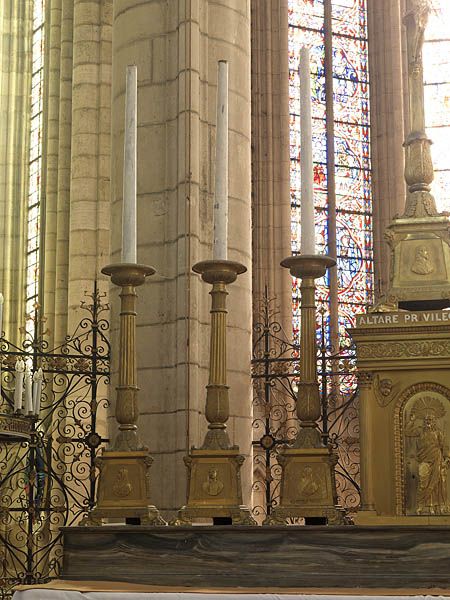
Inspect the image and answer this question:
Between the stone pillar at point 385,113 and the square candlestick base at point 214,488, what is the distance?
561 inches

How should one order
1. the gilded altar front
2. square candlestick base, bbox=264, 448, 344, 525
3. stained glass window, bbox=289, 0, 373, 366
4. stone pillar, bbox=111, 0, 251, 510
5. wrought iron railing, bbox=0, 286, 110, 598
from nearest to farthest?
square candlestick base, bbox=264, 448, 344, 525 < the gilded altar front < stone pillar, bbox=111, 0, 251, 510 < wrought iron railing, bbox=0, 286, 110, 598 < stained glass window, bbox=289, 0, 373, 366

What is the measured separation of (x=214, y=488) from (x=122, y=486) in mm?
401

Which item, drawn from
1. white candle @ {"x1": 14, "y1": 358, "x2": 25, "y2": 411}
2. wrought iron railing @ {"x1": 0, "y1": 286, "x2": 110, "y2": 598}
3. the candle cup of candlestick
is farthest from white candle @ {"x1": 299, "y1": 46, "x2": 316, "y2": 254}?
white candle @ {"x1": 14, "y1": 358, "x2": 25, "y2": 411}

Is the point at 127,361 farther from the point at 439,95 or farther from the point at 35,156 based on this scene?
the point at 439,95

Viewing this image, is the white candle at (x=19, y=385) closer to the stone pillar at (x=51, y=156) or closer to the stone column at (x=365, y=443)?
the stone column at (x=365, y=443)

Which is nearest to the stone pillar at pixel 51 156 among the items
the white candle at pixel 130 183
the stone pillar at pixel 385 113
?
the stone pillar at pixel 385 113

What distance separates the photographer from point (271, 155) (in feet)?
59.6

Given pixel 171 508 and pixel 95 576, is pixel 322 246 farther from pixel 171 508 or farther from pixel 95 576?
pixel 95 576

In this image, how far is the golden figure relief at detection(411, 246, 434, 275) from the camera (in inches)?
209

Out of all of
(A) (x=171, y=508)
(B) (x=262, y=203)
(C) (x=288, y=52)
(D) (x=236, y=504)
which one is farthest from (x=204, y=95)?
(C) (x=288, y=52)

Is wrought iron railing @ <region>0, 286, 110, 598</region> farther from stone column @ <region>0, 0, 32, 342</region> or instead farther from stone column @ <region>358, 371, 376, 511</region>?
stone column @ <region>0, 0, 32, 342</region>

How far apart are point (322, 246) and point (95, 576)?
14661mm

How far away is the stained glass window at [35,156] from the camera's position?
18672 millimetres

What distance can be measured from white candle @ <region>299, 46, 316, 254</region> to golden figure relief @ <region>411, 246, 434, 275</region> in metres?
0.53
